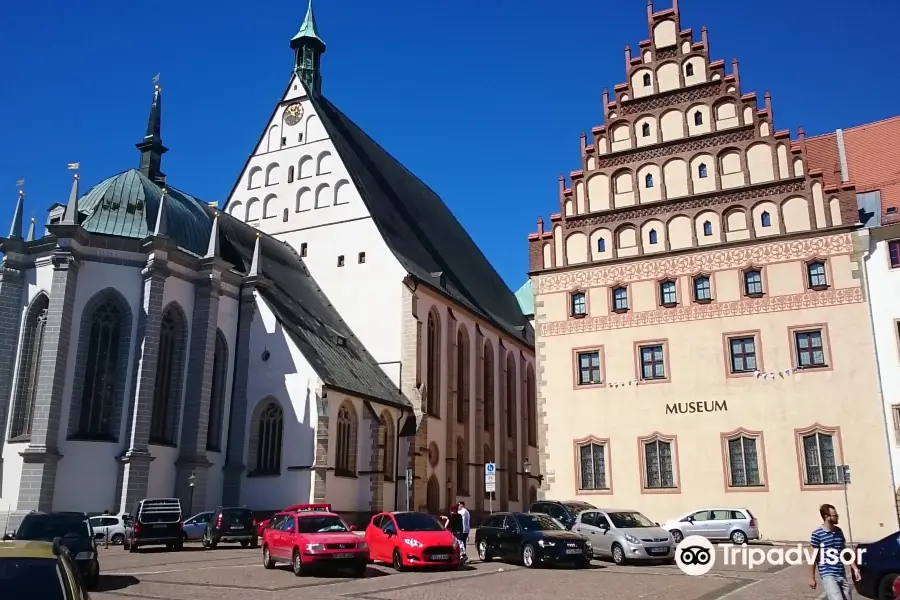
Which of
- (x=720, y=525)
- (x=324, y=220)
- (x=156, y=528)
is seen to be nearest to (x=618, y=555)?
(x=720, y=525)

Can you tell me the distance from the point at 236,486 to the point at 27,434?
8.02m

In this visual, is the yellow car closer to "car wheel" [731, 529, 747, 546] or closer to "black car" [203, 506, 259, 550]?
"black car" [203, 506, 259, 550]

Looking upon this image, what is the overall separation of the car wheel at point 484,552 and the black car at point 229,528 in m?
9.23

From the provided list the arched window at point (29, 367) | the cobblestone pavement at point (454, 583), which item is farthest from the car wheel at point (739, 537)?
the arched window at point (29, 367)

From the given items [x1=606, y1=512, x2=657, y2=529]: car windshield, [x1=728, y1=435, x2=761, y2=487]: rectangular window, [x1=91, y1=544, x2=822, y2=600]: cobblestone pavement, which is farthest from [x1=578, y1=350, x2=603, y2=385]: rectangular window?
[x1=91, y1=544, x2=822, y2=600]: cobblestone pavement

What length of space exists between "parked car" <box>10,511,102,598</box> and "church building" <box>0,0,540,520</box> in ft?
40.8

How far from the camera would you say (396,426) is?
37.0m

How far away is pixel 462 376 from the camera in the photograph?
44.5 meters

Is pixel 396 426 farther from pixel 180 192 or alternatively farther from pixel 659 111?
pixel 659 111

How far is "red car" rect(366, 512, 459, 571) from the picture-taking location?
17.2m

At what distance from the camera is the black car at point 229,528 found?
24.9 m

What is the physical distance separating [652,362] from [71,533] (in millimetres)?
19746

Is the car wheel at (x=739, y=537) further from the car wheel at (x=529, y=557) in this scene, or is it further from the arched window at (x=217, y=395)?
the arched window at (x=217, y=395)

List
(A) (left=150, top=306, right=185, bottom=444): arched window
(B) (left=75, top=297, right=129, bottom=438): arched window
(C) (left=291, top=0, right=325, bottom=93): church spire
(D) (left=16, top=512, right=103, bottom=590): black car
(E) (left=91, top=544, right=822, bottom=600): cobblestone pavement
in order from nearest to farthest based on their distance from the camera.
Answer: (E) (left=91, top=544, right=822, bottom=600): cobblestone pavement → (D) (left=16, top=512, right=103, bottom=590): black car → (B) (left=75, top=297, right=129, bottom=438): arched window → (A) (left=150, top=306, right=185, bottom=444): arched window → (C) (left=291, top=0, right=325, bottom=93): church spire
